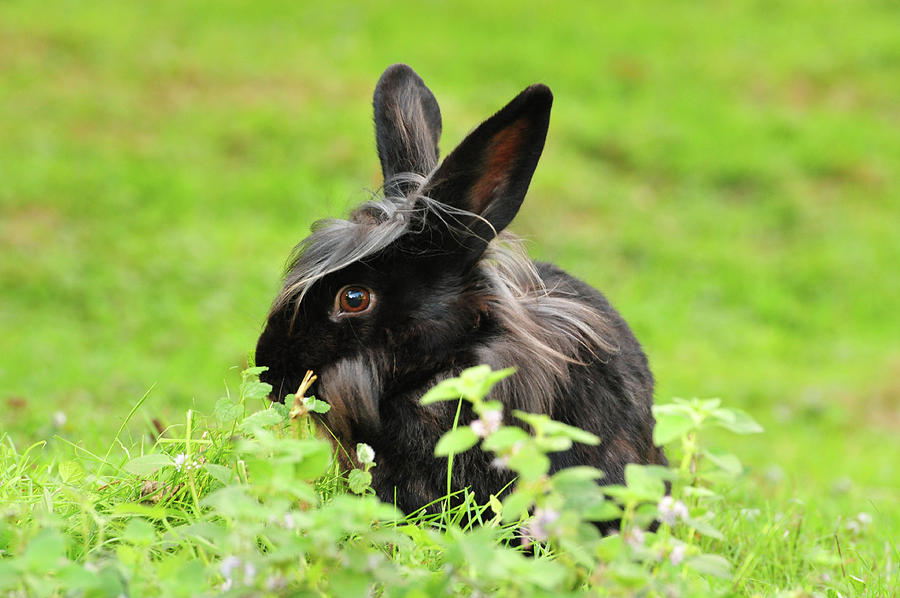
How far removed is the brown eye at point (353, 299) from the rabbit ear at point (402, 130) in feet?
1.47

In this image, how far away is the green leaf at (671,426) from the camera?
1.59 metres

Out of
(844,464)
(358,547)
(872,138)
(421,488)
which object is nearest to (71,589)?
(358,547)

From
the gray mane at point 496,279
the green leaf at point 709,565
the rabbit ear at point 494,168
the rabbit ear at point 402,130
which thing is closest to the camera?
the green leaf at point 709,565

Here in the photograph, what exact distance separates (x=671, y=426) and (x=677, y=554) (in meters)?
0.23

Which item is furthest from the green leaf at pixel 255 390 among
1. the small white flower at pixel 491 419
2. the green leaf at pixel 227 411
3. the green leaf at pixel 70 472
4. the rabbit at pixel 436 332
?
the small white flower at pixel 491 419

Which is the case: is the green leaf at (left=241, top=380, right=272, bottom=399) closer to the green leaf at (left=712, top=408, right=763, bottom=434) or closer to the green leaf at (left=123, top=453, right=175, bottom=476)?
the green leaf at (left=123, top=453, right=175, bottom=476)

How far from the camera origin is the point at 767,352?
344 inches

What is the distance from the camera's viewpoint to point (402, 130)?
3.36 meters

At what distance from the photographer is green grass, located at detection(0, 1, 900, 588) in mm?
7305

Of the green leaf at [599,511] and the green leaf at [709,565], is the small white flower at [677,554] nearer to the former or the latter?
the green leaf at [709,565]

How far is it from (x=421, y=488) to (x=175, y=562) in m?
1.18

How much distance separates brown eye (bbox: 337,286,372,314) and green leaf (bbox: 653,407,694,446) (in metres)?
1.40

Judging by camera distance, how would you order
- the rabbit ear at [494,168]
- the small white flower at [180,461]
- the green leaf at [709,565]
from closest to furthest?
the green leaf at [709,565] → the small white flower at [180,461] → the rabbit ear at [494,168]

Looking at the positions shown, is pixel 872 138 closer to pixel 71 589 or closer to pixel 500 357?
pixel 500 357
